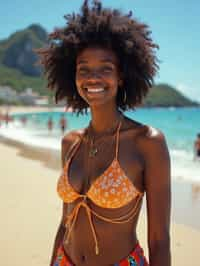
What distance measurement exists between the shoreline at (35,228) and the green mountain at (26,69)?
392ft

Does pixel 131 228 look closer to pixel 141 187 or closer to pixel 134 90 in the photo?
pixel 141 187

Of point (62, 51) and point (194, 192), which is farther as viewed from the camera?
point (194, 192)

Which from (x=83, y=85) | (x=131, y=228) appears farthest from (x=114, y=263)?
(x=83, y=85)

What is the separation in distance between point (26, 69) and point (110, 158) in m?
154

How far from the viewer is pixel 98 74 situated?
1690mm

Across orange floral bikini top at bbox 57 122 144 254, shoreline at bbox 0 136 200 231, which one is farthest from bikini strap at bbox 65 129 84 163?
shoreline at bbox 0 136 200 231

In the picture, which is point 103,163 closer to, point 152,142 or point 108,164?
point 108,164

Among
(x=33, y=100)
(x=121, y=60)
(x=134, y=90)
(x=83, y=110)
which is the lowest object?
(x=33, y=100)

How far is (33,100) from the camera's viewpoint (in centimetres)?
10850

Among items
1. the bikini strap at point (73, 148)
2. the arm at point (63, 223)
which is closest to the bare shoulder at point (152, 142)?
the bikini strap at point (73, 148)

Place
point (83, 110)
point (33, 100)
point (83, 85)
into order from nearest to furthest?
point (83, 85) < point (83, 110) < point (33, 100)

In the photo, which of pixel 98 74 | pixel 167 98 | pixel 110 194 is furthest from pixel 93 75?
pixel 167 98

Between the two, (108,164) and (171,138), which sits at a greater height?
(108,164)

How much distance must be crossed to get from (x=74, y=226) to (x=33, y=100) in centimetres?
10976
